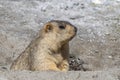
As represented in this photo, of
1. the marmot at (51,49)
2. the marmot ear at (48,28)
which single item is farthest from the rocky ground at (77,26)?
the marmot ear at (48,28)

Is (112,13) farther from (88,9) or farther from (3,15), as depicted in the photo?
(3,15)

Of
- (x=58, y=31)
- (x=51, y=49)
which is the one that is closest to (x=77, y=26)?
(x=58, y=31)

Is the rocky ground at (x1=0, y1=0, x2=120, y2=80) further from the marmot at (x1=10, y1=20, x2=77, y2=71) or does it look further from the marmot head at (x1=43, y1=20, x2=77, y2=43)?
the marmot head at (x1=43, y1=20, x2=77, y2=43)

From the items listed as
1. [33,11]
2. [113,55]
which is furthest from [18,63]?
[33,11]

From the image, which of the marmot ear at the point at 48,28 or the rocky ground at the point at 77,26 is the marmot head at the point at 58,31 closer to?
the marmot ear at the point at 48,28

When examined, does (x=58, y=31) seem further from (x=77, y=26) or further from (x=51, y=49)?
(x=77, y=26)
